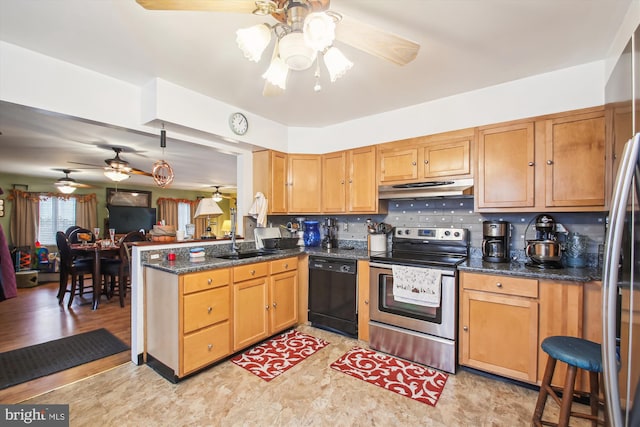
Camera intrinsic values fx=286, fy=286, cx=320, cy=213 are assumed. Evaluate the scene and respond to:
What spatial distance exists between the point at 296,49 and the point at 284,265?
89.4 inches

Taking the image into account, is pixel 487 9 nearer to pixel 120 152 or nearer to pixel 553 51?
pixel 553 51

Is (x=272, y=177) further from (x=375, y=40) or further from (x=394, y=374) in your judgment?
(x=394, y=374)

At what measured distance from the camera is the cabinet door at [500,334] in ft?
6.81

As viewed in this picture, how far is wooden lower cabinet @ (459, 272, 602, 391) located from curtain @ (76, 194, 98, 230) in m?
8.44

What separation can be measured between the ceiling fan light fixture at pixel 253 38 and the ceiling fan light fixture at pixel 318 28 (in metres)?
0.23

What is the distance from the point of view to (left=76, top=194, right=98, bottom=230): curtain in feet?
23.1

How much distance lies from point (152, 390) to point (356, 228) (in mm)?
2547

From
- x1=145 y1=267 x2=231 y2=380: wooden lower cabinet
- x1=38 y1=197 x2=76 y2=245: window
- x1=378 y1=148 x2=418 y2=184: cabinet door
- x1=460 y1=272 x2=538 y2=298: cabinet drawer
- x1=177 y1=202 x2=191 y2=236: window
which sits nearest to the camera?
x1=460 y1=272 x2=538 y2=298: cabinet drawer

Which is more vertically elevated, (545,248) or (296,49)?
(296,49)

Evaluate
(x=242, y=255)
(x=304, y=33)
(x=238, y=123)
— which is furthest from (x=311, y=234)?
(x=304, y=33)

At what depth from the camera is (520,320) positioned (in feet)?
6.91

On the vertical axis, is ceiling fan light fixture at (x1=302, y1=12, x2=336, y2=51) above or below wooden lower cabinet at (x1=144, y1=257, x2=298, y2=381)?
above

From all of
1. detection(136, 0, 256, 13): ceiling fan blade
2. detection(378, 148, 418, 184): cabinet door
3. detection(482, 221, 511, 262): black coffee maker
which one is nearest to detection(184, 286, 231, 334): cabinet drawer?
detection(136, 0, 256, 13): ceiling fan blade

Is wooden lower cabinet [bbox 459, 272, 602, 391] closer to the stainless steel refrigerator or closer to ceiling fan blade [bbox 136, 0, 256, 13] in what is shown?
the stainless steel refrigerator
